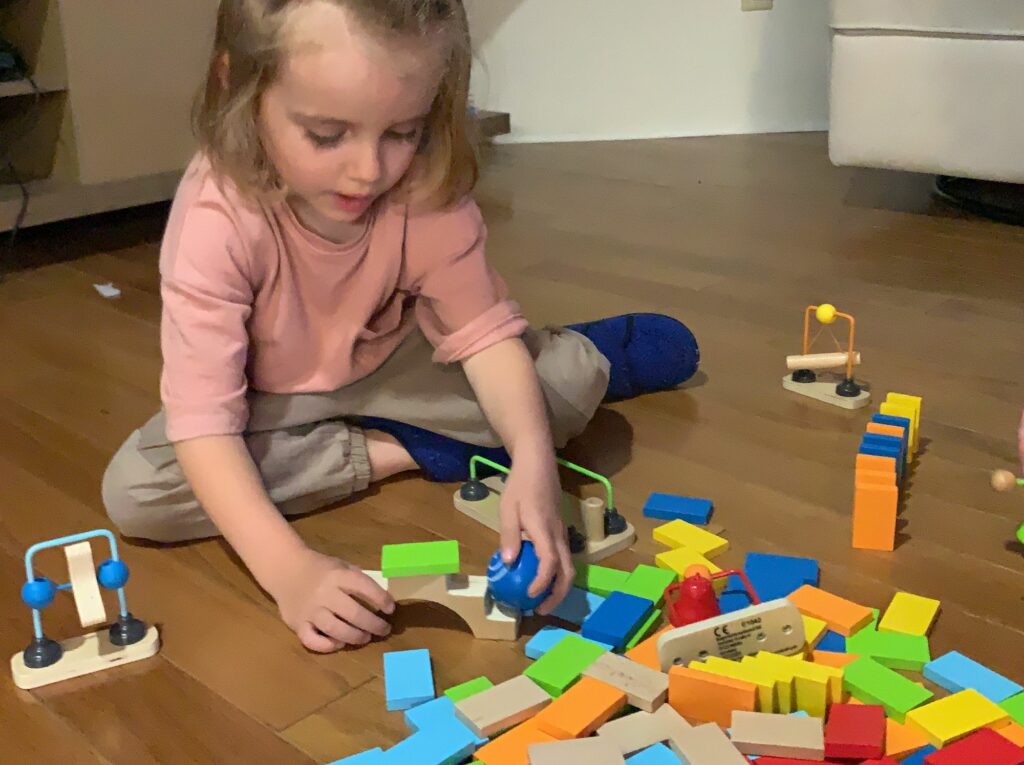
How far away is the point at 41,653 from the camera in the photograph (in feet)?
2.67

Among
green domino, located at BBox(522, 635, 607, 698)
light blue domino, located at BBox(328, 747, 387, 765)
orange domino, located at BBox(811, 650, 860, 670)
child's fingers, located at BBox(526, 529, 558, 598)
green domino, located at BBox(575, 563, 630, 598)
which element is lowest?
orange domino, located at BBox(811, 650, 860, 670)

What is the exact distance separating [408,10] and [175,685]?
519 mm

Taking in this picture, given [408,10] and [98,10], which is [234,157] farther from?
[98,10]

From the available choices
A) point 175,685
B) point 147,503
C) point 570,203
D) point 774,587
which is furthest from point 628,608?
point 570,203

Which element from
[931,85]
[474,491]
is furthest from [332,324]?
[931,85]

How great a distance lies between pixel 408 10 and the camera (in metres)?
0.79

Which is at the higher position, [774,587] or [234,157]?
[234,157]

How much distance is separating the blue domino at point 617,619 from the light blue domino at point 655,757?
0.39ft

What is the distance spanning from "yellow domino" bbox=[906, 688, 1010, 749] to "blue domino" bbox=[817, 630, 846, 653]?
87 mm

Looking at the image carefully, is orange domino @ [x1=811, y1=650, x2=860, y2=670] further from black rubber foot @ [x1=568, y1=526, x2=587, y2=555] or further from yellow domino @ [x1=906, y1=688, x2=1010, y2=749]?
black rubber foot @ [x1=568, y1=526, x2=587, y2=555]

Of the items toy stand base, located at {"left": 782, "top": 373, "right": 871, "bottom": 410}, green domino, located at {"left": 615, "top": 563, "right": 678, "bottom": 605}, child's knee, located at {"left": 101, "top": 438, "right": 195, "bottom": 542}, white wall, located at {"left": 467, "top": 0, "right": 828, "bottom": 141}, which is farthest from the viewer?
white wall, located at {"left": 467, "top": 0, "right": 828, "bottom": 141}

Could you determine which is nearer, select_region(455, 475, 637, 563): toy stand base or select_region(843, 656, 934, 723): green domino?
select_region(843, 656, 934, 723): green domino

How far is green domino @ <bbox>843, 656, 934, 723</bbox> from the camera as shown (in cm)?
73

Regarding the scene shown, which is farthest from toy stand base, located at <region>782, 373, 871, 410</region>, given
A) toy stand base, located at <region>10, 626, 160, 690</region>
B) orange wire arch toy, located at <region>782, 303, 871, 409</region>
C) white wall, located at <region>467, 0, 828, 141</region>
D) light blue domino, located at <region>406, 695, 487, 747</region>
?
white wall, located at <region>467, 0, 828, 141</region>
